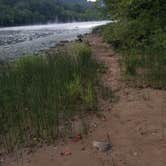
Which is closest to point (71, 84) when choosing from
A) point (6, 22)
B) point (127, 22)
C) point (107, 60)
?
point (107, 60)

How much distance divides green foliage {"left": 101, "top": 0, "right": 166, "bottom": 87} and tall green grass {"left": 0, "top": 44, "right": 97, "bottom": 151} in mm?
1253

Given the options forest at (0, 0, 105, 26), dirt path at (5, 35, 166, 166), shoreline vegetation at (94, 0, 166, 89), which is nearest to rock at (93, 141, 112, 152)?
dirt path at (5, 35, 166, 166)

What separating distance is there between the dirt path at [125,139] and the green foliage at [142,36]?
1.40 meters

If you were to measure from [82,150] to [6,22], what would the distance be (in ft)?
278

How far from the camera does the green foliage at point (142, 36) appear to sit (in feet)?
31.5

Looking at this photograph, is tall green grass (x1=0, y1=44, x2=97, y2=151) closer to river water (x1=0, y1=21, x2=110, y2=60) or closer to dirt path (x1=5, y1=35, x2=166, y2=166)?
dirt path (x1=5, y1=35, x2=166, y2=166)

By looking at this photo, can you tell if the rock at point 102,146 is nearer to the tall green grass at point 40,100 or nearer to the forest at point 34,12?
the tall green grass at point 40,100

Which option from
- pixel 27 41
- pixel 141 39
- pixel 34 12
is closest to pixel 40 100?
pixel 141 39

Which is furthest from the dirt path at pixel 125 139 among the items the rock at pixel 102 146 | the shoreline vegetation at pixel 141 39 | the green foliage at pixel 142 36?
the green foliage at pixel 142 36

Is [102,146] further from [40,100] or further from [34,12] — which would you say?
[34,12]

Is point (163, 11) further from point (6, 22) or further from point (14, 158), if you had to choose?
point (6, 22)

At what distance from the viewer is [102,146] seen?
5.58m

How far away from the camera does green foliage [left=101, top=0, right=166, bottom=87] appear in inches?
378

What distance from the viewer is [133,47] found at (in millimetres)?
13172
